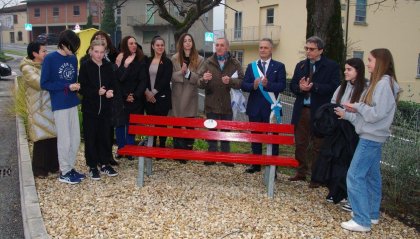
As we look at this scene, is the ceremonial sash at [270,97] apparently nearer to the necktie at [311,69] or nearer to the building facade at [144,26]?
the necktie at [311,69]

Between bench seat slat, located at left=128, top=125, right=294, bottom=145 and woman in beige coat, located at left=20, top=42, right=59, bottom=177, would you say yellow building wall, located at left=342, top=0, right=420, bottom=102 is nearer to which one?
bench seat slat, located at left=128, top=125, right=294, bottom=145

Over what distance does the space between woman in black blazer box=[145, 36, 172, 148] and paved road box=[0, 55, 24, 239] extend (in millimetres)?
2144

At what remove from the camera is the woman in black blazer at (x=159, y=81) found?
6215mm

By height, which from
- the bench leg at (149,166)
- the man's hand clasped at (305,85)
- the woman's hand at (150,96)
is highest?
the man's hand clasped at (305,85)

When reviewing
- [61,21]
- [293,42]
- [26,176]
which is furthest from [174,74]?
[61,21]

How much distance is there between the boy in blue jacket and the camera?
16.6 feet

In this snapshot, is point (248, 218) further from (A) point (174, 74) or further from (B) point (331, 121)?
(A) point (174, 74)

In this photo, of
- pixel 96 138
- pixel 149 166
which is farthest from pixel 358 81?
pixel 96 138

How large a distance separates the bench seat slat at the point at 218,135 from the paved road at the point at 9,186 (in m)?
1.65

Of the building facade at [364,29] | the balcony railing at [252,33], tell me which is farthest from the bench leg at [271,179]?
the balcony railing at [252,33]

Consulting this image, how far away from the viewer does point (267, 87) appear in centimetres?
561

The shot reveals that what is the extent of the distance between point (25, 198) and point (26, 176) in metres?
0.79

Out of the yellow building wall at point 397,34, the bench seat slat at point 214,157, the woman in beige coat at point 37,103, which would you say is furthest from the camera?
the yellow building wall at point 397,34

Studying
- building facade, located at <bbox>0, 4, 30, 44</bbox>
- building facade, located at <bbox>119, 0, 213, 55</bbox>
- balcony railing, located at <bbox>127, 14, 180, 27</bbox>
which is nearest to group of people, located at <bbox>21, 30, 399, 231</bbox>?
building facade, located at <bbox>119, 0, 213, 55</bbox>
